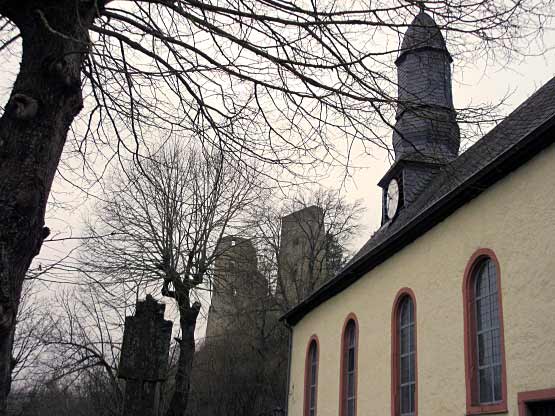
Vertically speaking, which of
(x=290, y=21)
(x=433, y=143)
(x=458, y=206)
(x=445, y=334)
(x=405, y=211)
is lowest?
(x=445, y=334)

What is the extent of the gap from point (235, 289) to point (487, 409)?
54.5 feet

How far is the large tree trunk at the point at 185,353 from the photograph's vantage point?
1848 centimetres

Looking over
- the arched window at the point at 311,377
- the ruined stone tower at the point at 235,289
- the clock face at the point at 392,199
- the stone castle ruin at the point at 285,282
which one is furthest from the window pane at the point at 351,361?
the stone castle ruin at the point at 285,282

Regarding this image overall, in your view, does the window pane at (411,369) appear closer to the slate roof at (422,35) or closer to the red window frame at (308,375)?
the red window frame at (308,375)

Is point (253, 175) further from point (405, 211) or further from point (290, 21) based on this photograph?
point (405, 211)

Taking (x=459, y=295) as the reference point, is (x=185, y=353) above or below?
above

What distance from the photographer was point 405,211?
16.8 m

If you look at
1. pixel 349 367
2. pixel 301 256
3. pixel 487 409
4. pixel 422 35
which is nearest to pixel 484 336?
pixel 487 409

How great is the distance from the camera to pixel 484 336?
9398 mm

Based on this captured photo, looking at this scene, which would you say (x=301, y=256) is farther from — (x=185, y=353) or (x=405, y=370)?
(x=405, y=370)

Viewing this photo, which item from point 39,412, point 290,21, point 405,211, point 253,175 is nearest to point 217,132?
point 253,175

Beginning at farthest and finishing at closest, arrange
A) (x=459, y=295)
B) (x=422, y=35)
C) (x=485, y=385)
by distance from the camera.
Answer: (x=459, y=295)
(x=485, y=385)
(x=422, y=35)

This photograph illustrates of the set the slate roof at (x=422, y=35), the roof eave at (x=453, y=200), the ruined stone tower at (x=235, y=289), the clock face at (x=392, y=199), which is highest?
the clock face at (x=392, y=199)

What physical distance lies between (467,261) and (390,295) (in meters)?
3.14
